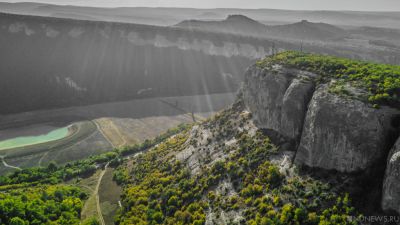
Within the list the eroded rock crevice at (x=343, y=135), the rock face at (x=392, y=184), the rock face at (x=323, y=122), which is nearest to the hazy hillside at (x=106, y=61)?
the rock face at (x=323, y=122)

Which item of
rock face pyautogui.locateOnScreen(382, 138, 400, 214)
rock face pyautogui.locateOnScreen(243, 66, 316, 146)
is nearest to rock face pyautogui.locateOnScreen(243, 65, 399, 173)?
rock face pyautogui.locateOnScreen(243, 66, 316, 146)

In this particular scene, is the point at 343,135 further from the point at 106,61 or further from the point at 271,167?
the point at 106,61

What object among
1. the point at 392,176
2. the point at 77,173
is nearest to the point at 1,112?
the point at 77,173

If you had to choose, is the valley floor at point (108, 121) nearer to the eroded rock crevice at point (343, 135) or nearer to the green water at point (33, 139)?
the green water at point (33, 139)

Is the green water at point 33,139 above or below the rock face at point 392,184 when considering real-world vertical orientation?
below

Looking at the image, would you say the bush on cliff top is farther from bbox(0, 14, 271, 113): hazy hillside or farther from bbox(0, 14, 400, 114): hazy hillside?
bbox(0, 14, 271, 113): hazy hillside

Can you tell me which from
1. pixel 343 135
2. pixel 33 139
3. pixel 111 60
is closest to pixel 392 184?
pixel 343 135
